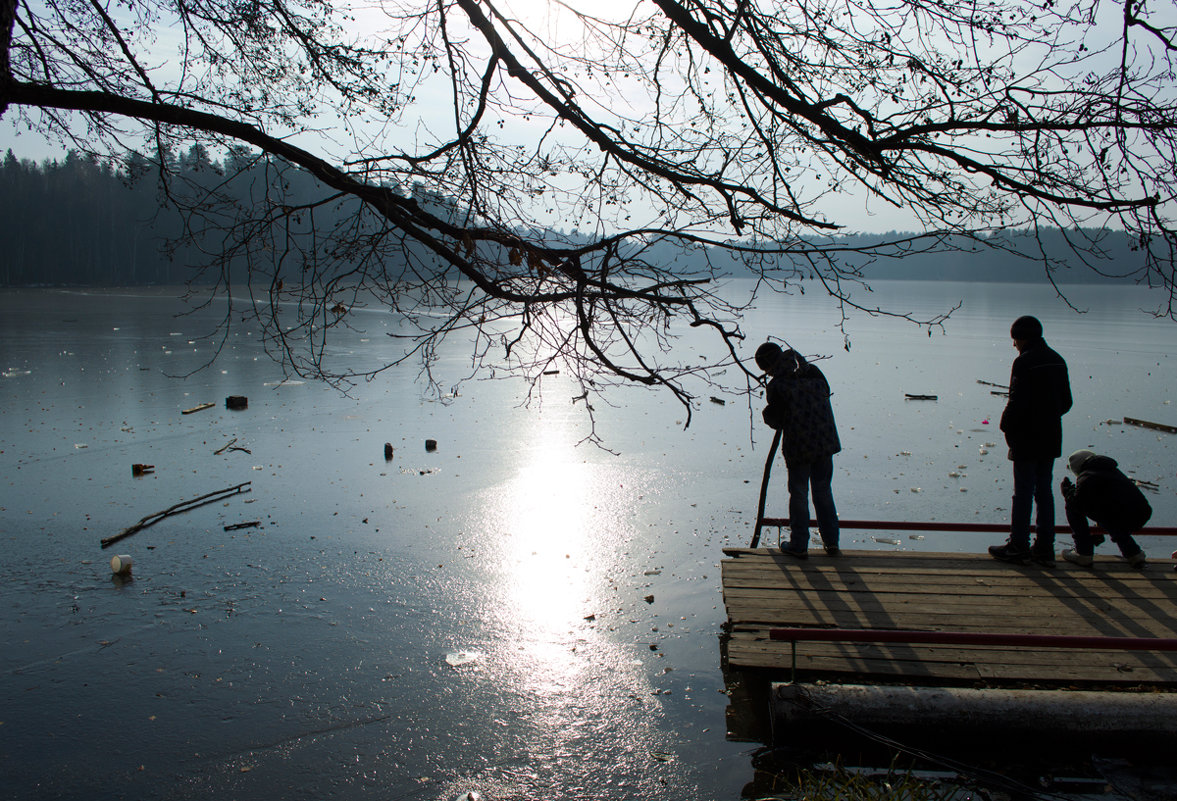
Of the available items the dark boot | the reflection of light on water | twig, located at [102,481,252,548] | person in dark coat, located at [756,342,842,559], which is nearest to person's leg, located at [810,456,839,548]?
person in dark coat, located at [756,342,842,559]

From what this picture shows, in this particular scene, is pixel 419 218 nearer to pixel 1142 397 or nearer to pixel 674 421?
pixel 674 421

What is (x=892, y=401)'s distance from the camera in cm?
1484

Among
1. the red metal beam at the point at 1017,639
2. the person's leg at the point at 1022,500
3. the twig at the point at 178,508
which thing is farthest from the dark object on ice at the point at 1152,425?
the twig at the point at 178,508

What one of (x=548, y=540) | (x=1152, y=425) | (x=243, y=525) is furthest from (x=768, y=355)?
(x=1152, y=425)

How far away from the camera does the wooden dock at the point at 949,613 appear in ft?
14.2

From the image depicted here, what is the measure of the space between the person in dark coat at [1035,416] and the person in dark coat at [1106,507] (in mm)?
417

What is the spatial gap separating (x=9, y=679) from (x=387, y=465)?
5.39 m

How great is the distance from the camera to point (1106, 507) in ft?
18.3

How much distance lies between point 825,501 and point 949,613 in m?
1.17

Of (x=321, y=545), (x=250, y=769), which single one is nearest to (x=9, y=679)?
(x=250, y=769)

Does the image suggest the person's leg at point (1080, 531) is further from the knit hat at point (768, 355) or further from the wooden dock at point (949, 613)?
the knit hat at point (768, 355)

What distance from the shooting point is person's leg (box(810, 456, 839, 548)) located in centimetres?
566

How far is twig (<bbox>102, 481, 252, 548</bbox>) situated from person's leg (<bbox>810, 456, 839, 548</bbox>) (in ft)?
20.3

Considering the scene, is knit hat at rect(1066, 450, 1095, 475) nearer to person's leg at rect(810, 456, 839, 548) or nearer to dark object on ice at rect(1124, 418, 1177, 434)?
person's leg at rect(810, 456, 839, 548)
